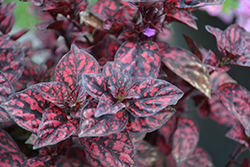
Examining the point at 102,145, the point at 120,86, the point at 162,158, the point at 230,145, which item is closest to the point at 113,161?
the point at 102,145

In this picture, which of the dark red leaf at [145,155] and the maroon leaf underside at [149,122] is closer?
the maroon leaf underside at [149,122]

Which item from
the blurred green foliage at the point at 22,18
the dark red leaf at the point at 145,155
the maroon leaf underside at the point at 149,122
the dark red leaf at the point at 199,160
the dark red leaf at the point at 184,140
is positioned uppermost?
the maroon leaf underside at the point at 149,122

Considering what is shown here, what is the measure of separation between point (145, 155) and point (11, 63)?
1.78ft

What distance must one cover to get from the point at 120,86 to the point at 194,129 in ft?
1.46

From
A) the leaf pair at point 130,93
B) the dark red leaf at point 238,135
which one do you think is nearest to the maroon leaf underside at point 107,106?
the leaf pair at point 130,93

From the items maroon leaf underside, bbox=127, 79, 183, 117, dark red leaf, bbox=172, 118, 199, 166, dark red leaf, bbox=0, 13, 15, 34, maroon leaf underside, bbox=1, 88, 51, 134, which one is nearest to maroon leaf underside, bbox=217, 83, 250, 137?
dark red leaf, bbox=172, 118, 199, 166

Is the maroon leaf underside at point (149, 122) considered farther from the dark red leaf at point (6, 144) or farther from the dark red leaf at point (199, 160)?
the dark red leaf at point (199, 160)

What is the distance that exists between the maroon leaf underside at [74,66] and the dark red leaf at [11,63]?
15cm

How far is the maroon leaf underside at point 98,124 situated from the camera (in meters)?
0.46

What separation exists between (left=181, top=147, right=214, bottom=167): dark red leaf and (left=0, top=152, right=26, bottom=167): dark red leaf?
1.94ft

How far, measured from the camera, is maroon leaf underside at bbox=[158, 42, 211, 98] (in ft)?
2.22

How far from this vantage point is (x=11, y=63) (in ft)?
2.14

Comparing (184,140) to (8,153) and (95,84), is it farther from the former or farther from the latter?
(8,153)

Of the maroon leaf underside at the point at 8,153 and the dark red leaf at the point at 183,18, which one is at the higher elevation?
the dark red leaf at the point at 183,18
